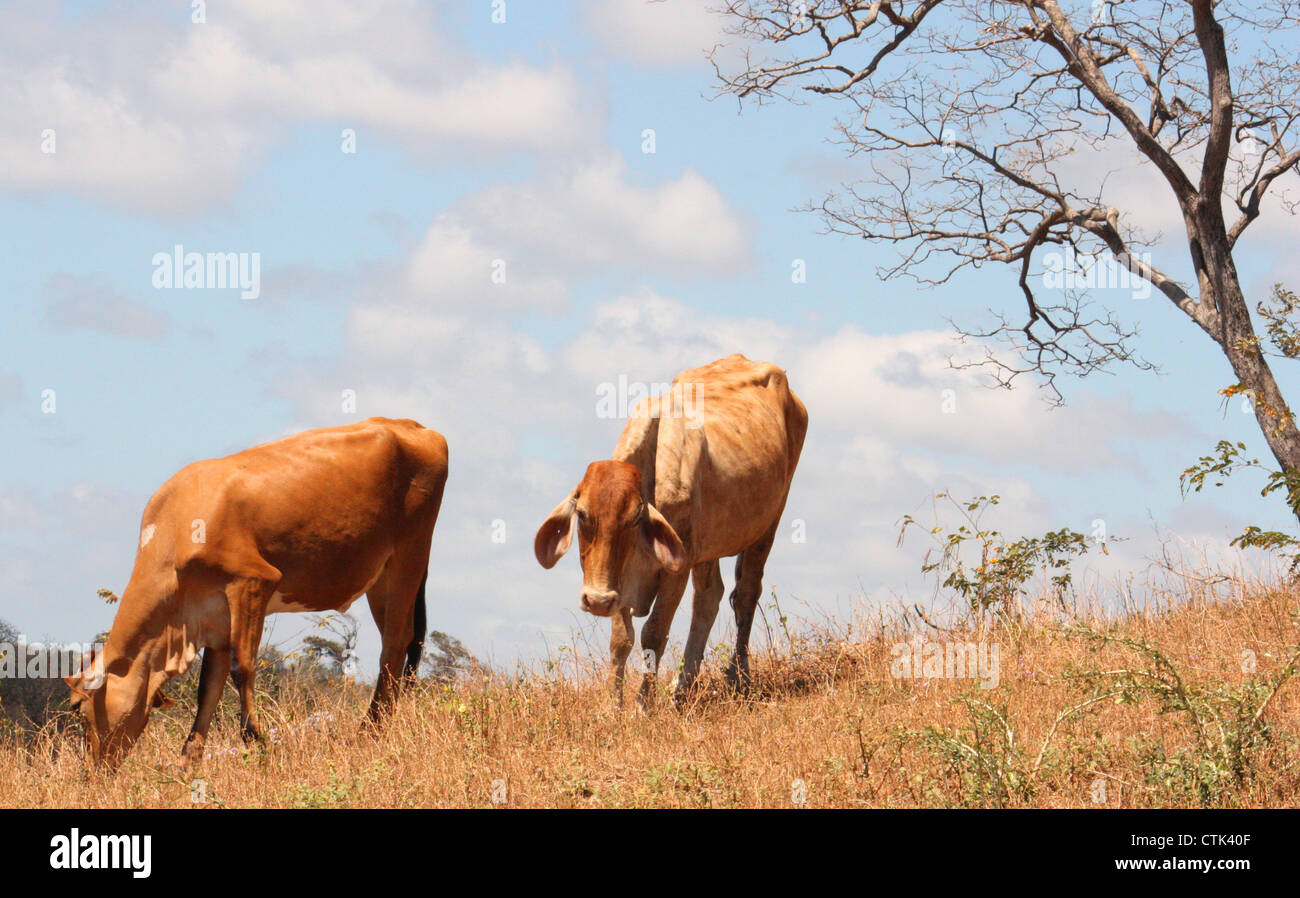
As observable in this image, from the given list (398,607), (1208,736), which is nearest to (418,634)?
(398,607)

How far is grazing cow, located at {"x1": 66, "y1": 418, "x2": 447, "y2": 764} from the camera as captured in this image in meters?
8.88

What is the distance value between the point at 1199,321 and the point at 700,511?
28.3 feet

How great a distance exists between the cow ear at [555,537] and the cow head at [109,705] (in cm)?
282

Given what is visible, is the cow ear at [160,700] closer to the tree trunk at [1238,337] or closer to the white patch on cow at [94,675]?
the white patch on cow at [94,675]

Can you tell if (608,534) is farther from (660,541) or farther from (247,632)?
(247,632)

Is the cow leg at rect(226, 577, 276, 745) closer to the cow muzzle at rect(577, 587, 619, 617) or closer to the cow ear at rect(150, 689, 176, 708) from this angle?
the cow ear at rect(150, 689, 176, 708)

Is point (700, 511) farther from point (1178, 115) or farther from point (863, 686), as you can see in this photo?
point (1178, 115)

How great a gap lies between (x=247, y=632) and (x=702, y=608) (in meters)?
3.62

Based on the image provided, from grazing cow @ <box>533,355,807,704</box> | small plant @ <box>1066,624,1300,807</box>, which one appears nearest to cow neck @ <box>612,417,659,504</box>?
grazing cow @ <box>533,355,807,704</box>

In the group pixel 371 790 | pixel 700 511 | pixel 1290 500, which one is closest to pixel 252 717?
pixel 371 790

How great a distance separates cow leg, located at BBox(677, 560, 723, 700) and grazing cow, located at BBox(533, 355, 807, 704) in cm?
1

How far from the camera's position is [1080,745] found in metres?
7.30

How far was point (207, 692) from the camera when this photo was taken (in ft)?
29.8

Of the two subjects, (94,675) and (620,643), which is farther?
(620,643)
